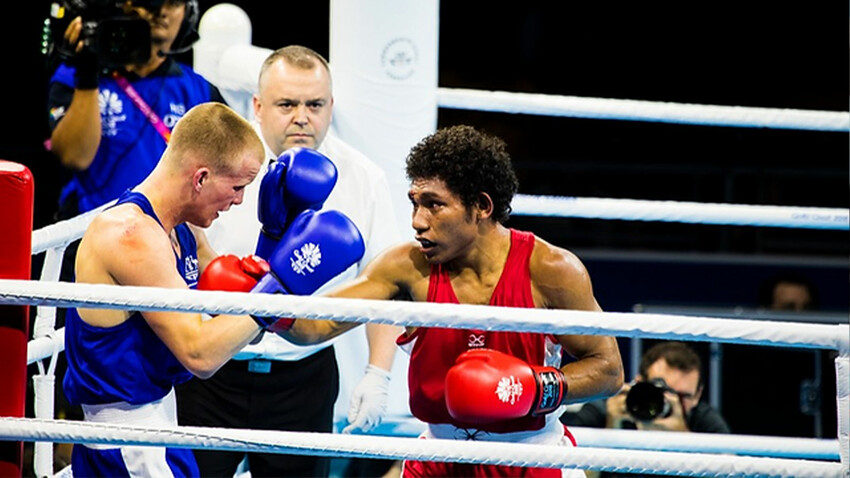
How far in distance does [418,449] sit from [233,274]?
499 mm

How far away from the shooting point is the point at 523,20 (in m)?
6.83

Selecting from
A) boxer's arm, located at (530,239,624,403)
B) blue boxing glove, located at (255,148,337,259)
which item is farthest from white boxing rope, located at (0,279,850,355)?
boxer's arm, located at (530,239,624,403)

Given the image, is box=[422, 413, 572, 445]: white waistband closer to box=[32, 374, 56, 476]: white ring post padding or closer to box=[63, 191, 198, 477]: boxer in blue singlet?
box=[63, 191, 198, 477]: boxer in blue singlet

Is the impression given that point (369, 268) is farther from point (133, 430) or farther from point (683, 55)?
point (683, 55)

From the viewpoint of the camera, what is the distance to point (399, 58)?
296cm

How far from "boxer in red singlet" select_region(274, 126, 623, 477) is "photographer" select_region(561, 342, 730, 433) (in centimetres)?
78

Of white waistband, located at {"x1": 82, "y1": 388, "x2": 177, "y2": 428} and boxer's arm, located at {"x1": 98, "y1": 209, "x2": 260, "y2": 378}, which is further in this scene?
white waistband, located at {"x1": 82, "y1": 388, "x2": 177, "y2": 428}

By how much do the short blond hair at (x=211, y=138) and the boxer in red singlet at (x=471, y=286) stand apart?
0.36 metres

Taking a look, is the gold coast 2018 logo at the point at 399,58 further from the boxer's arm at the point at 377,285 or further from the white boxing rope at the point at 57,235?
the white boxing rope at the point at 57,235

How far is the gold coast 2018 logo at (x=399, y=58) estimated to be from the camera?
295 centimetres

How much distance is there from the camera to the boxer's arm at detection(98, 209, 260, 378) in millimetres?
1985

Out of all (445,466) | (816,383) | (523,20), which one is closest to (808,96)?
(523,20)

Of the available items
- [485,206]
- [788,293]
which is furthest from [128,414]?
[788,293]

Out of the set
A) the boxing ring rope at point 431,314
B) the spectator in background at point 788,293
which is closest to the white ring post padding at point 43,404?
the boxing ring rope at point 431,314
